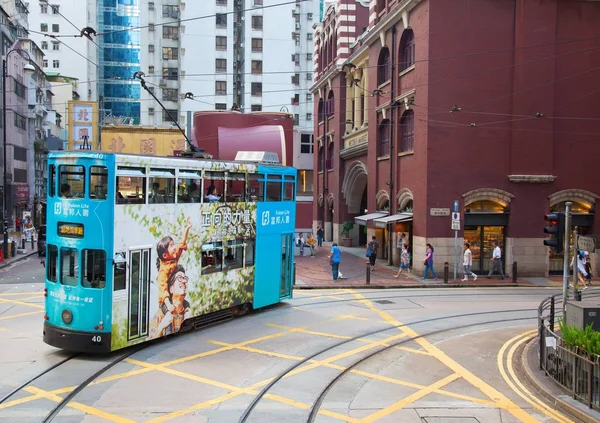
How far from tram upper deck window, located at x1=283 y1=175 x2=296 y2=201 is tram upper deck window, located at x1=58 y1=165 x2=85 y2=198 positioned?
6.91 m

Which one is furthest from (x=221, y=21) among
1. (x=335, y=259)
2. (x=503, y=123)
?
(x=335, y=259)

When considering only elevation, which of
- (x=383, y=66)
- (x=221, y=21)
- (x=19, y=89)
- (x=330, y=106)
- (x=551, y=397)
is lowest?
(x=551, y=397)

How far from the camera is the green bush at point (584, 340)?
9.51m

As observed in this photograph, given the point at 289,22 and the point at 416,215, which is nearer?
the point at 416,215

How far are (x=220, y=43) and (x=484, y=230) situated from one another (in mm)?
46599

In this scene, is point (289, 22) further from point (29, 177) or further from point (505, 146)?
point (505, 146)

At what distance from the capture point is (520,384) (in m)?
11.0

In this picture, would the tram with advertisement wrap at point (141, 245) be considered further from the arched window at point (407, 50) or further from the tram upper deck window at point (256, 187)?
the arched window at point (407, 50)

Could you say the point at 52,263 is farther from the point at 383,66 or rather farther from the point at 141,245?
the point at 383,66

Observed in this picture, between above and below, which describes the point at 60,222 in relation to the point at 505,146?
below

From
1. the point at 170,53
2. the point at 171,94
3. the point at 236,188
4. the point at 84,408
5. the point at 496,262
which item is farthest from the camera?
the point at 170,53

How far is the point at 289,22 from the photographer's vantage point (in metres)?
66.8

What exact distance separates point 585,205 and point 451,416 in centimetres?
2106

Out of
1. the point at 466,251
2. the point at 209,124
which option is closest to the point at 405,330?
the point at 466,251
